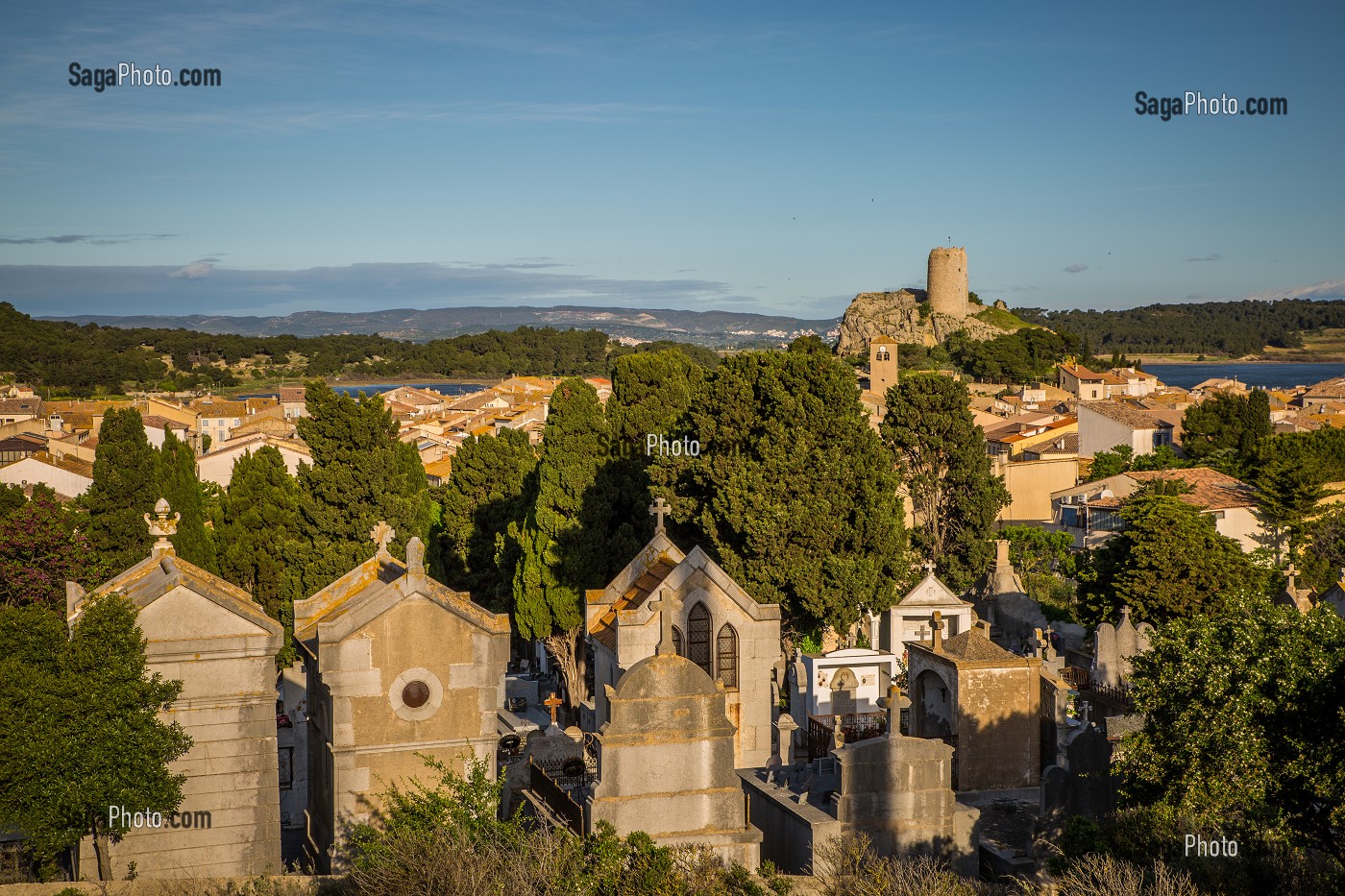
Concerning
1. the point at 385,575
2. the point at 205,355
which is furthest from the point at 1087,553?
the point at 205,355

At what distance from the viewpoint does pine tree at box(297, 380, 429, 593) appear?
116ft

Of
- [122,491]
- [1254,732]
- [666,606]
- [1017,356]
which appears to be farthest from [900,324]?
[1254,732]

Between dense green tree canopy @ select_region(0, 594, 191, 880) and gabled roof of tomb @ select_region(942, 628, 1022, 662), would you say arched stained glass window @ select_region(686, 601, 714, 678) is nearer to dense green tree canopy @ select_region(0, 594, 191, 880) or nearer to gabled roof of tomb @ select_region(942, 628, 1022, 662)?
gabled roof of tomb @ select_region(942, 628, 1022, 662)

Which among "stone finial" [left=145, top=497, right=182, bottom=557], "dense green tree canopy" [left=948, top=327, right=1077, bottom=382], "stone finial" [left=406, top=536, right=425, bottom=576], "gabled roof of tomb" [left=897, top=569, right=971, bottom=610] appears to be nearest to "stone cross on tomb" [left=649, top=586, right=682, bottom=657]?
"stone finial" [left=406, top=536, right=425, bottom=576]

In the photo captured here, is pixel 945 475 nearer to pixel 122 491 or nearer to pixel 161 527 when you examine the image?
pixel 122 491

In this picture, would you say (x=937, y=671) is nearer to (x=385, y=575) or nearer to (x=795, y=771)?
(x=795, y=771)

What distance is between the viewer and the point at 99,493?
40.0m

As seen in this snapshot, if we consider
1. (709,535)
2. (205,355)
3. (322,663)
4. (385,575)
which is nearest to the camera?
(322,663)

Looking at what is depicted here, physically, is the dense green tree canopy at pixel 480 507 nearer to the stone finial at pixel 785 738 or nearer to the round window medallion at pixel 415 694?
the stone finial at pixel 785 738

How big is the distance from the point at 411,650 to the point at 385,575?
242 cm

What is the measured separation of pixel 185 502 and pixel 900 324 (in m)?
124

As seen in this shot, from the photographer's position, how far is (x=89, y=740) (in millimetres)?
14750

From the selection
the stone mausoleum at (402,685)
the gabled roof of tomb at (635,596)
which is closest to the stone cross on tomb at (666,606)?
the gabled roof of tomb at (635,596)

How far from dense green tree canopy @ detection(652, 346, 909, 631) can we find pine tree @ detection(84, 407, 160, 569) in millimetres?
17166
